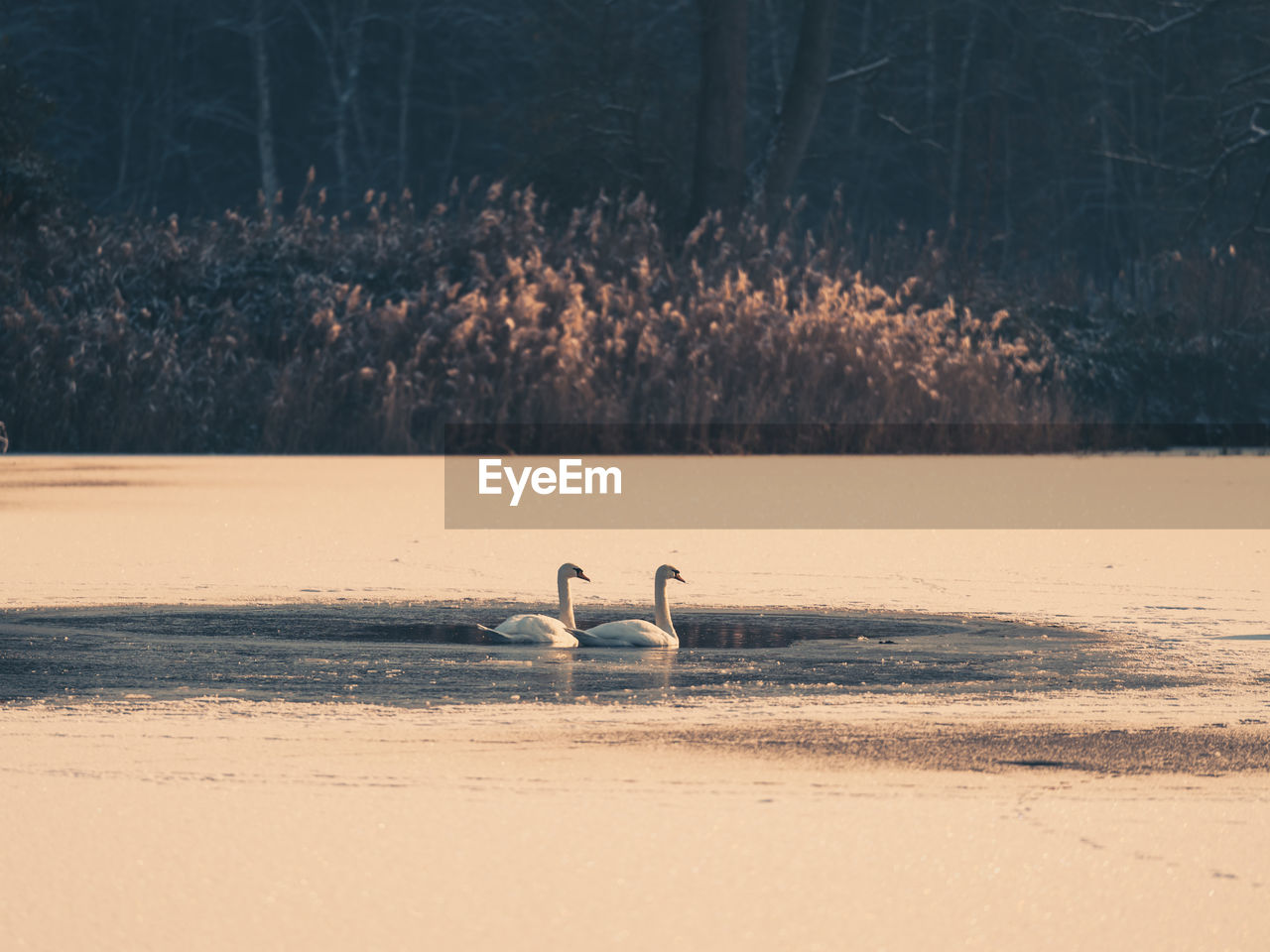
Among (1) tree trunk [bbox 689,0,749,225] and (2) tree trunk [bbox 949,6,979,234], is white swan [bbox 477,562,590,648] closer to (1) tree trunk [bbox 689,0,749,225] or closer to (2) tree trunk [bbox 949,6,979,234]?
(1) tree trunk [bbox 689,0,749,225]

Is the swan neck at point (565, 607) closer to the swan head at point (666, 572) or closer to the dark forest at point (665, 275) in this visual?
the swan head at point (666, 572)

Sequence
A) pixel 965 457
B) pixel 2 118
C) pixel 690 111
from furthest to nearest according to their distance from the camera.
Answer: pixel 690 111, pixel 2 118, pixel 965 457

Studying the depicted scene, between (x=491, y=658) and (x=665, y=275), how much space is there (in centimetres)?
1263

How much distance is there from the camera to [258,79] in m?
38.6

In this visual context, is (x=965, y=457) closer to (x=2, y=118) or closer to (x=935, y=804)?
(x=2, y=118)

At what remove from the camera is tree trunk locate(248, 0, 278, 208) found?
3759cm

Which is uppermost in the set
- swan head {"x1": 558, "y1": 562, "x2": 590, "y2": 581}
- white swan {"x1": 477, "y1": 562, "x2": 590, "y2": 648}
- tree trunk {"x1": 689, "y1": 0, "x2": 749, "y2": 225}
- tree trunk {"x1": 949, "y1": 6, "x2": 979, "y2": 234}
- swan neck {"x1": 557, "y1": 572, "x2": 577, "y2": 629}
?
tree trunk {"x1": 949, "y1": 6, "x2": 979, "y2": 234}

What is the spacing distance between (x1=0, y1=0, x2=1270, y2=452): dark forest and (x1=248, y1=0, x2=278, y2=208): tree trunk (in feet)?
0.24

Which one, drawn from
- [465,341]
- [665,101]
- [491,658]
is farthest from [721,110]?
[491,658]

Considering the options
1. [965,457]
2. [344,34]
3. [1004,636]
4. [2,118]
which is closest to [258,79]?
[344,34]

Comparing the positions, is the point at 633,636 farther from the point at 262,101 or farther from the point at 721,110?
the point at 262,101

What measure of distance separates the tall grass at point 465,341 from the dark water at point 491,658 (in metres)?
8.77

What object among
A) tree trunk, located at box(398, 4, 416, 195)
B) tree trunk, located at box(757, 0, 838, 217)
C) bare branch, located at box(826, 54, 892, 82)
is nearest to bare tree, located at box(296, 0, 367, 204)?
tree trunk, located at box(398, 4, 416, 195)

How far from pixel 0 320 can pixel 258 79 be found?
71.8ft
